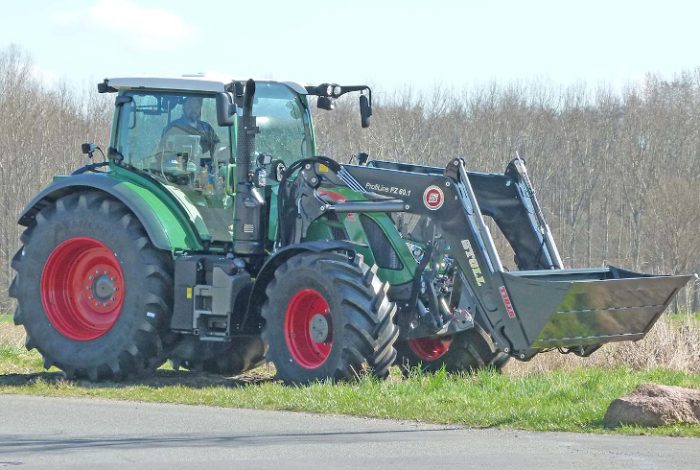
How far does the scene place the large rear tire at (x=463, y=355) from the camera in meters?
14.3

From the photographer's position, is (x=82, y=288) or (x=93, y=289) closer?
(x=93, y=289)

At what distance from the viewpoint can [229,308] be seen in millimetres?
14109

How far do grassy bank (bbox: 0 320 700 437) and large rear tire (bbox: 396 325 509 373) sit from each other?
0.78 feet

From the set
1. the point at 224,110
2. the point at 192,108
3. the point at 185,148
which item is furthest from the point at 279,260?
the point at 192,108

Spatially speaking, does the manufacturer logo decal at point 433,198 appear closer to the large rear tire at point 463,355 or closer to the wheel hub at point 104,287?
the large rear tire at point 463,355

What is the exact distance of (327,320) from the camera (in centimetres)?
1348

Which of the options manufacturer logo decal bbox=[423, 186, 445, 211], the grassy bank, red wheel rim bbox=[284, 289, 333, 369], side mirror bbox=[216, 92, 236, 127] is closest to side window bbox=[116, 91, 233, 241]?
side mirror bbox=[216, 92, 236, 127]

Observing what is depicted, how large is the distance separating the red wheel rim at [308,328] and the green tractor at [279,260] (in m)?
0.02

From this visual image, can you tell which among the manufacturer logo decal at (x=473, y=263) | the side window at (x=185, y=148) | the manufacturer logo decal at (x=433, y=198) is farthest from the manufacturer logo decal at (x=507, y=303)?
the side window at (x=185, y=148)

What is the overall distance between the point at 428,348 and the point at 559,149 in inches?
2117

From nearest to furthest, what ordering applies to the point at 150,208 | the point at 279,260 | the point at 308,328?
the point at 308,328
the point at 279,260
the point at 150,208

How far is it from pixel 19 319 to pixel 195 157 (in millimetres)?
2789

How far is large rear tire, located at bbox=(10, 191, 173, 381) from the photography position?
14375 millimetres

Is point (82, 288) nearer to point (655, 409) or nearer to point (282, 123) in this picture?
point (282, 123)
